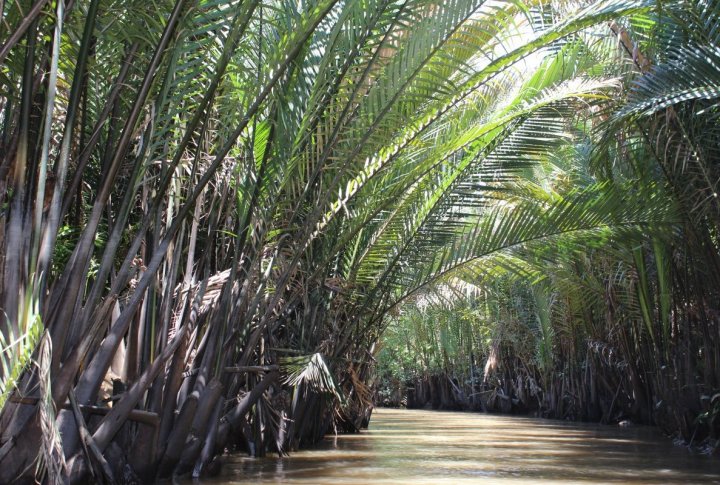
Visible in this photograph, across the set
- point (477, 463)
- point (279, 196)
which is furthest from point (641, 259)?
point (279, 196)

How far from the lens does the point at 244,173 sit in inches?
205

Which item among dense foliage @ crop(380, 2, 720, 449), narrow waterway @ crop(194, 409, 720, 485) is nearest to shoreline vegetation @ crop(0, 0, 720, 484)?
dense foliage @ crop(380, 2, 720, 449)

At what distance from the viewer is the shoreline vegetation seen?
10.8 ft

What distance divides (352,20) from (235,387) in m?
2.73

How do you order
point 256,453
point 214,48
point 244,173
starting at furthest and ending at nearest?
point 256,453
point 244,173
point 214,48

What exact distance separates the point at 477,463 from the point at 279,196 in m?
2.83

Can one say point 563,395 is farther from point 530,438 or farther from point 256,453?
point 256,453

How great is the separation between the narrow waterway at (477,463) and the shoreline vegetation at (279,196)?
38cm

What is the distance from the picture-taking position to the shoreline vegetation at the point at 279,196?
10.8 feet

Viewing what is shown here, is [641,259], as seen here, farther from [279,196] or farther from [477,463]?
[279,196]

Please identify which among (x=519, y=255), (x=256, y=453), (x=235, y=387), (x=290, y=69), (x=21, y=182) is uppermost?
(x=290, y=69)

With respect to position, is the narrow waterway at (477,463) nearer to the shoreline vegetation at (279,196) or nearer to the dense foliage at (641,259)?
the shoreline vegetation at (279,196)

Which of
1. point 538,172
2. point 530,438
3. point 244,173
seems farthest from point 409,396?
point 244,173

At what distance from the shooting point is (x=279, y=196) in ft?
17.4
